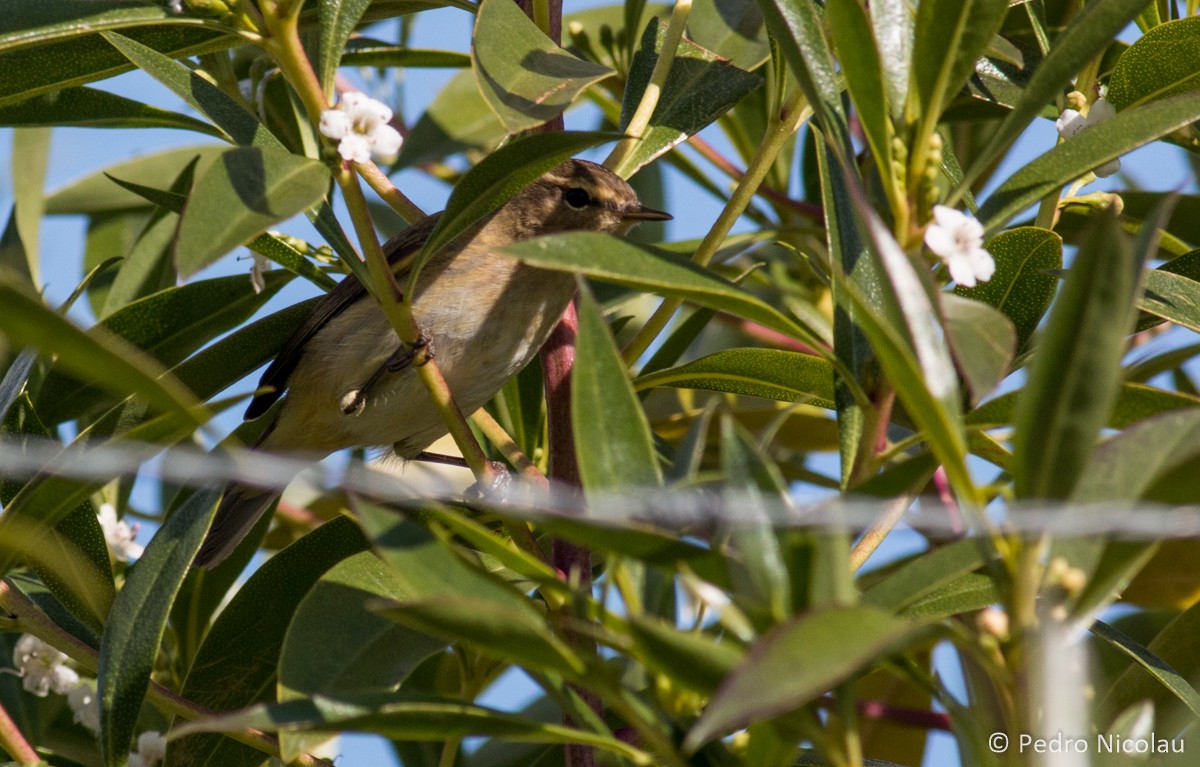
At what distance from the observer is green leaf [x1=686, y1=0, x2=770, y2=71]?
269cm

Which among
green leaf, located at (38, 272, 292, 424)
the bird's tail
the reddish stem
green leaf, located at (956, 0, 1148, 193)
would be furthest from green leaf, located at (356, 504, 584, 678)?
the reddish stem

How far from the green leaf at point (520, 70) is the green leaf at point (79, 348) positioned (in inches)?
23.9

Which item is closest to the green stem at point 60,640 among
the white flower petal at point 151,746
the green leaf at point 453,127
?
the white flower petal at point 151,746

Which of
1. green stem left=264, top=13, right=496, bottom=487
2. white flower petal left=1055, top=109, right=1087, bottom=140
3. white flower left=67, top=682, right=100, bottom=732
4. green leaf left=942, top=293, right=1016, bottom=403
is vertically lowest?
white flower left=67, top=682, right=100, bottom=732

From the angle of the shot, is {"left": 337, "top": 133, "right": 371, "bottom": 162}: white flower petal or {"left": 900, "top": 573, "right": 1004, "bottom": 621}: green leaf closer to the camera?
{"left": 337, "top": 133, "right": 371, "bottom": 162}: white flower petal

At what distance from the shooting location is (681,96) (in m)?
2.44

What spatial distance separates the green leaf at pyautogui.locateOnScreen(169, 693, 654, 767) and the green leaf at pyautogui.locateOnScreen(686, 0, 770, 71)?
1.69 m

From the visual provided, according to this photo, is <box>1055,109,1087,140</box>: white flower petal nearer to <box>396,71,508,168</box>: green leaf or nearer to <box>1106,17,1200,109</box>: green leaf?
<box>1106,17,1200,109</box>: green leaf

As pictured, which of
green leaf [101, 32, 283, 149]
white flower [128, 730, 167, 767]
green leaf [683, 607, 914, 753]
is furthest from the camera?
white flower [128, 730, 167, 767]

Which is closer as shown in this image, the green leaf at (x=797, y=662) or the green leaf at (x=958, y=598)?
the green leaf at (x=797, y=662)

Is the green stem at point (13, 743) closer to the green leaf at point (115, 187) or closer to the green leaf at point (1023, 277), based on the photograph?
the green leaf at point (1023, 277)

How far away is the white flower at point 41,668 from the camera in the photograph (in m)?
2.46

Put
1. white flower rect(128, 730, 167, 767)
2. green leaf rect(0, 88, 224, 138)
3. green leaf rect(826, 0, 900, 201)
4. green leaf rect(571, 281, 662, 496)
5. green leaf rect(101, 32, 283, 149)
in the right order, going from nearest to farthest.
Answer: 1. green leaf rect(571, 281, 662, 496)
2. green leaf rect(826, 0, 900, 201)
3. green leaf rect(101, 32, 283, 149)
4. white flower rect(128, 730, 167, 767)
5. green leaf rect(0, 88, 224, 138)

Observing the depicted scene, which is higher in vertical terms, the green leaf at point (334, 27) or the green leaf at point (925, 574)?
the green leaf at point (334, 27)
